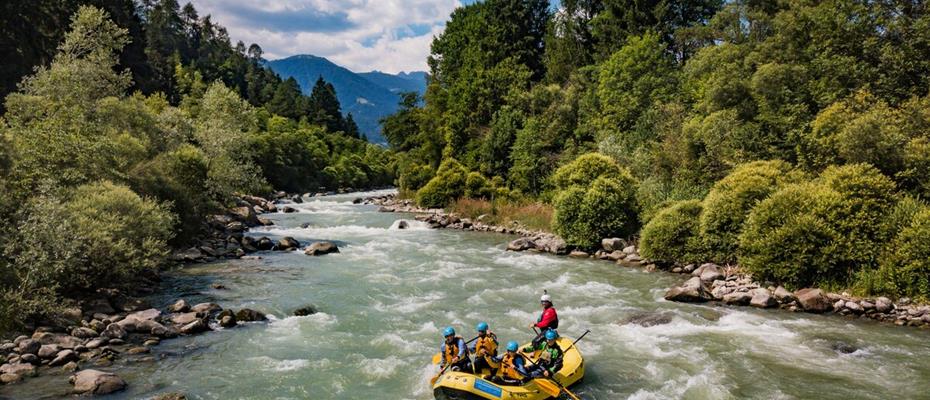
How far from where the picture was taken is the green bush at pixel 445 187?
5559 cm

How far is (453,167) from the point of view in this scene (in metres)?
57.4

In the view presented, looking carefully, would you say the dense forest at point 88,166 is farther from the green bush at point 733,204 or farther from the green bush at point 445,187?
the green bush at point 733,204

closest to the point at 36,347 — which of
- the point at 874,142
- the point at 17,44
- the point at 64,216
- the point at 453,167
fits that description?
the point at 64,216

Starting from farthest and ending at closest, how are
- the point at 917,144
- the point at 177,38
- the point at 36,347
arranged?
the point at 177,38 → the point at 917,144 → the point at 36,347

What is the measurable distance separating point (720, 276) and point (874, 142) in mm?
8910

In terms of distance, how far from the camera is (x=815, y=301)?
19.4 m

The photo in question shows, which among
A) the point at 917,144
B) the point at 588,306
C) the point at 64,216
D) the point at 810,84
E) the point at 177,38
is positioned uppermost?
the point at 177,38

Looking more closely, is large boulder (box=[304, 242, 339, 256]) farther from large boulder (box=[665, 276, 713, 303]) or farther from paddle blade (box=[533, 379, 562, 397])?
paddle blade (box=[533, 379, 562, 397])

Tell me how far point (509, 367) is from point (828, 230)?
50.0ft

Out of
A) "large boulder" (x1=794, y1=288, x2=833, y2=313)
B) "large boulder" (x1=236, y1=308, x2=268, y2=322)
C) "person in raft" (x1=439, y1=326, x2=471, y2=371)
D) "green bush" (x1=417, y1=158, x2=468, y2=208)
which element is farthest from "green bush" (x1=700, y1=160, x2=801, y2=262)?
"green bush" (x1=417, y1=158, x2=468, y2=208)

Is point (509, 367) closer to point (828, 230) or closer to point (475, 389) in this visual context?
point (475, 389)

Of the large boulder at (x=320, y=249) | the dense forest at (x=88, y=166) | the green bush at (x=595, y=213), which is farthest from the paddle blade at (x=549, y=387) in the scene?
the large boulder at (x=320, y=249)

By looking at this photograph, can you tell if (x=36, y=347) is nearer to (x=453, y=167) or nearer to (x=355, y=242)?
(x=355, y=242)

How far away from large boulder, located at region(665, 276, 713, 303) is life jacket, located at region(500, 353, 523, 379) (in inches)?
427
